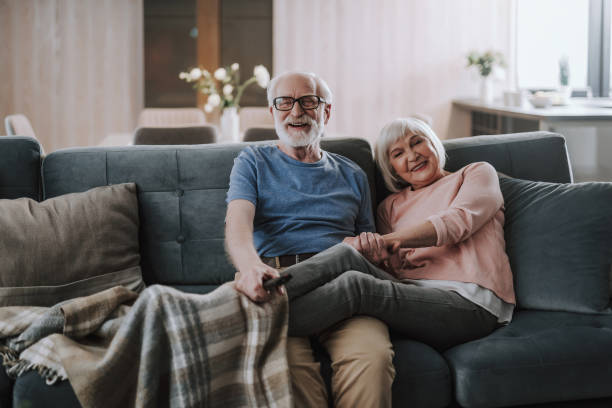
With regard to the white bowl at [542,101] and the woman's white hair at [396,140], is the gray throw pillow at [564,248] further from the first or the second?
the white bowl at [542,101]

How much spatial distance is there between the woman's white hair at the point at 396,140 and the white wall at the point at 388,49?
3718 mm

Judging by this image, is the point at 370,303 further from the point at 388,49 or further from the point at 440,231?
the point at 388,49

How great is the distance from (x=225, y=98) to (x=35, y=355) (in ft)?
8.48

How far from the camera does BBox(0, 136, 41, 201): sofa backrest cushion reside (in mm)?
2064

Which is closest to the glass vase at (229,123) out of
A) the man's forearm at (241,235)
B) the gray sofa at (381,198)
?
the gray sofa at (381,198)

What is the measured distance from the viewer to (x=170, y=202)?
6.89ft

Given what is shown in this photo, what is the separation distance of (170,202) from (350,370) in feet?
3.04

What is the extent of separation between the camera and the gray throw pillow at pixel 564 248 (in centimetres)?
186

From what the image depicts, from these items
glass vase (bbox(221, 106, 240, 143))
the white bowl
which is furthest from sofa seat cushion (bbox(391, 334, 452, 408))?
the white bowl

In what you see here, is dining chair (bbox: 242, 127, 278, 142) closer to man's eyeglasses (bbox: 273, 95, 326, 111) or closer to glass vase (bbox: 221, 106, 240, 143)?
glass vase (bbox: 221, 106, 240, 143)

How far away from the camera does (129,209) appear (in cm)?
202

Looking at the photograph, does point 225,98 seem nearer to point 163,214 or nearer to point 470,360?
point 163,214

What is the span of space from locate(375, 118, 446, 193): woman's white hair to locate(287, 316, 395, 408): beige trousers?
70 centimetres

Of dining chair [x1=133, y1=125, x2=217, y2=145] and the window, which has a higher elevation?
the window
